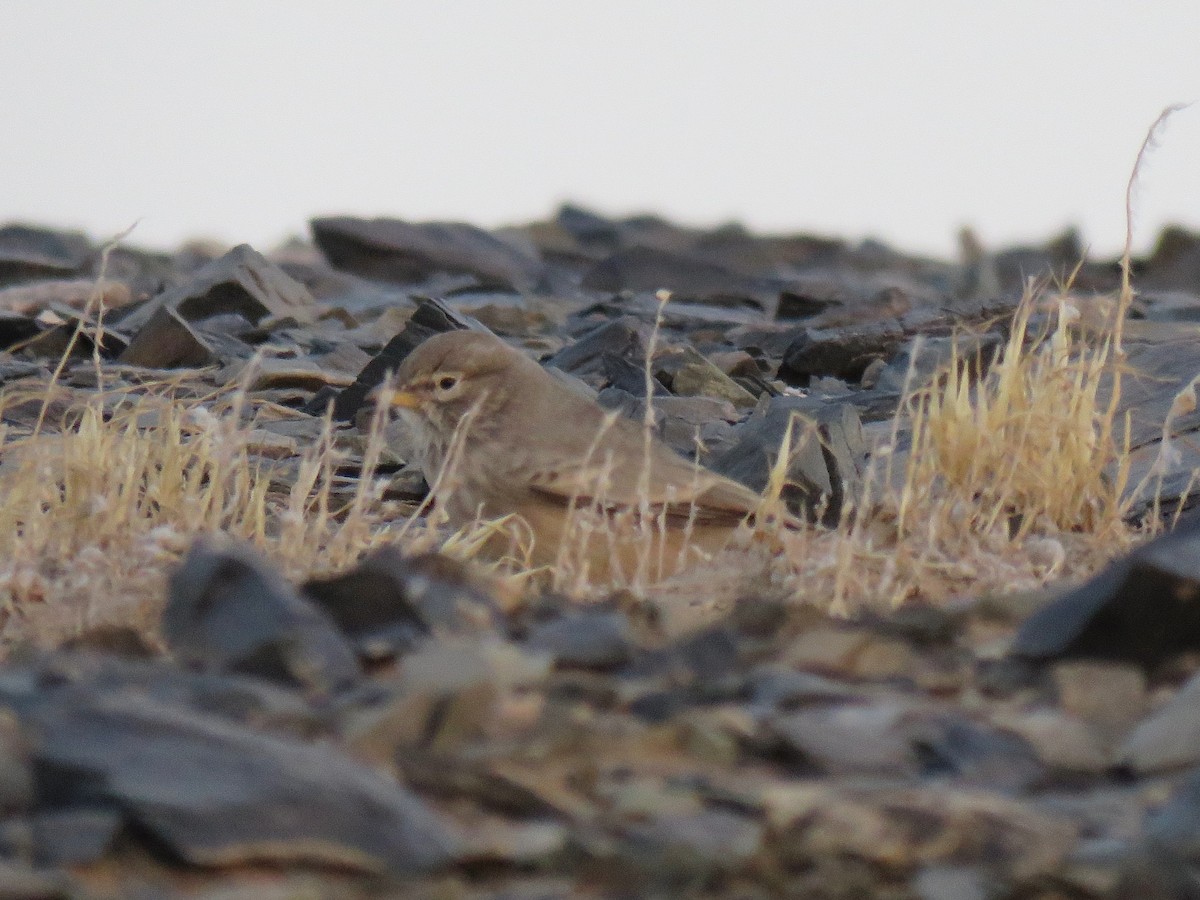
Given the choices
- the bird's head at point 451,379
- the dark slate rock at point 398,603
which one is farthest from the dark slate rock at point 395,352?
the dark slate rock at point 398,603

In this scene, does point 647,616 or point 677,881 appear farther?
point 647,616

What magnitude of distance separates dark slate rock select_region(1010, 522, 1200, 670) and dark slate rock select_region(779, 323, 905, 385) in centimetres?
628

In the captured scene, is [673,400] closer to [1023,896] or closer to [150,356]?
[150,356]

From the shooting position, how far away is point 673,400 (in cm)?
971

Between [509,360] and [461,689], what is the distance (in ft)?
13.7

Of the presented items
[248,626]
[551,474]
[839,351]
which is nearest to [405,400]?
[551,474]

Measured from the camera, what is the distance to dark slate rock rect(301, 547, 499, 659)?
14.9 ft

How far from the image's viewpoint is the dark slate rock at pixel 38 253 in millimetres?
15305

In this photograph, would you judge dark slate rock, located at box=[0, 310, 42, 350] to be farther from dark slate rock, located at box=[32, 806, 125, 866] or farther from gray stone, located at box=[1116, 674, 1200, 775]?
gray stone, located at box=[1116, 674, 1200, 775]

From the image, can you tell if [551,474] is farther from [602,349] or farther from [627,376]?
[602,349]

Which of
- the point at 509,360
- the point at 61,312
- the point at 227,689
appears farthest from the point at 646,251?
the point at 227,689

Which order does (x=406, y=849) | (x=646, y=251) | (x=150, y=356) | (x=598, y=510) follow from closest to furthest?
(x=406, y=849) < (x=598, y=510) < (x=150, y=356) < (x=646, y=251)

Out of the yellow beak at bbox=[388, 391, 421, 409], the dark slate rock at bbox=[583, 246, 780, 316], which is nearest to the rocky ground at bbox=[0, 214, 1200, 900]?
the yellow beak at bbox=[388, 391, 421, 409]

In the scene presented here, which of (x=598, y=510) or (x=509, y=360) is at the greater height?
(x=509, y=360)
